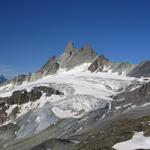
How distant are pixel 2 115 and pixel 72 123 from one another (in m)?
53.2

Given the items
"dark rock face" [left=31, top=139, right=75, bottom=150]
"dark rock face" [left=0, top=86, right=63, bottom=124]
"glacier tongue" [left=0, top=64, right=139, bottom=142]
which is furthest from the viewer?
"dark rock face" [left=0, top=86, right=63, bottom=124]

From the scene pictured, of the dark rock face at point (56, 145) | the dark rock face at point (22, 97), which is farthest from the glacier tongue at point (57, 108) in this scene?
the dark rock face at point (56, 145)

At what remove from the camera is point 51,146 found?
221 ft

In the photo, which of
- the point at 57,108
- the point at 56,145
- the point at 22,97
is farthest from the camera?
the point at 22,97

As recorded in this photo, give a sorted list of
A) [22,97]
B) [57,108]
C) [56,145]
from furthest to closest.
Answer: [22,97] < [57,108] < [56,145]

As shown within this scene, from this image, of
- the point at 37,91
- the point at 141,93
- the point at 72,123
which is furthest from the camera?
the point at 37,91

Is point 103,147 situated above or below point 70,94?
below

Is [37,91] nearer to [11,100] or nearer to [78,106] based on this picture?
[11,100]

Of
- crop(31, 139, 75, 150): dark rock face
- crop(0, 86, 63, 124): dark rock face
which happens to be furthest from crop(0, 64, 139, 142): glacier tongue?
crop(31, 139, 75, 150): dark rock face

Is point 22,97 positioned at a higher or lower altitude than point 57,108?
higher

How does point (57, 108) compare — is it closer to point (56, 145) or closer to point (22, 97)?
point (22, 97)

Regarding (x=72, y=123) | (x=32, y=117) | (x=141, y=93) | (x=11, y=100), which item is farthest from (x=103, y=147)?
(x=11, y=100)

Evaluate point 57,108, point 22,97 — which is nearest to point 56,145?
point 57,108

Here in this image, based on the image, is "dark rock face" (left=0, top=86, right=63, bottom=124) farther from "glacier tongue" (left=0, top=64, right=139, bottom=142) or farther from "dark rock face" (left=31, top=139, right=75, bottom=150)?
"dark rock face" (left=31, top=139, right=75, bottom=150)
